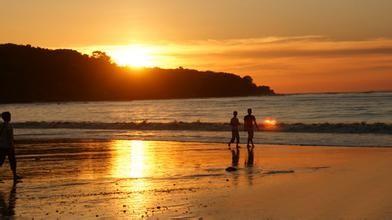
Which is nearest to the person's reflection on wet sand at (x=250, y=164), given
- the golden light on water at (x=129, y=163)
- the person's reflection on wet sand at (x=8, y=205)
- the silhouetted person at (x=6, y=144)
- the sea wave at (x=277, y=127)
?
the golden light on water at (x=129, y=163)

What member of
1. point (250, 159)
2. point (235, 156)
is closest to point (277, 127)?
point (235, 156)

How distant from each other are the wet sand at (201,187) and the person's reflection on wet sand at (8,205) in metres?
0.02

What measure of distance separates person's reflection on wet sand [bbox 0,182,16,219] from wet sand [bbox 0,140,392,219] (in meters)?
0.02

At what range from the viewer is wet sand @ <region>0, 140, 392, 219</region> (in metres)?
11.7

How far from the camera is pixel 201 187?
48.2 ft

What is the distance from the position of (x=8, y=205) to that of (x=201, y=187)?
438 cm

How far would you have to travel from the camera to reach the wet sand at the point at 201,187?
1169cm

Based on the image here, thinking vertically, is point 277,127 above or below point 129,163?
below

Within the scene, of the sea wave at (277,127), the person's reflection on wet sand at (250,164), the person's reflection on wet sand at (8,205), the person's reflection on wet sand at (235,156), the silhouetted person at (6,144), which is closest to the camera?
the person's reflection on wet sand at (8,205)

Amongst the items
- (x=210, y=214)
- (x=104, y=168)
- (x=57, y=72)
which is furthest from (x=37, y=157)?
(x=57, y=72)

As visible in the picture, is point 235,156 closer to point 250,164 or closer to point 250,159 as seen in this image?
point 250,159

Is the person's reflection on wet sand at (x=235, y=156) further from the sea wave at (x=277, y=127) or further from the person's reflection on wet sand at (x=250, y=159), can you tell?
the sea wave at (x=277, y=127)

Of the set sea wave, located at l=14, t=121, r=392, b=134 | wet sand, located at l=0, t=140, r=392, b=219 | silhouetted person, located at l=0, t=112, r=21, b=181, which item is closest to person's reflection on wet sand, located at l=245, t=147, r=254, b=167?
wet sand, located at l=0, t=140, r=392, b=219

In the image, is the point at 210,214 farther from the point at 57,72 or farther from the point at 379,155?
the point at 57,72
